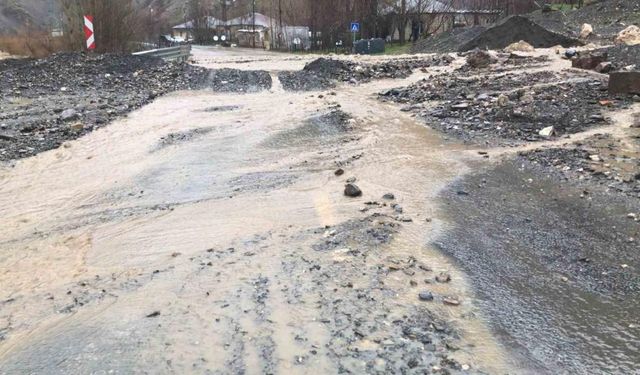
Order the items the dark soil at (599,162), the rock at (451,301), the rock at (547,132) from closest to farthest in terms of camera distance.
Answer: the rock at (451,301) → the dark soil at (599,162) → the rock at (547,132)

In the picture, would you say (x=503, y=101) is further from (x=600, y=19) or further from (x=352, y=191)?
(x=600, y=19)

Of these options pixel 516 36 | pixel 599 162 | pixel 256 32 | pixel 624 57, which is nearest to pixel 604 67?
pixel 624 57

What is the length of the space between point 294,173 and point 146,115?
494cm

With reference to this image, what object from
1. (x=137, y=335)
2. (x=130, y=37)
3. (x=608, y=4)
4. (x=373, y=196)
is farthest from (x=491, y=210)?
(x=608, y=4)

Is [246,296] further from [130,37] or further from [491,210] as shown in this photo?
[130,37]

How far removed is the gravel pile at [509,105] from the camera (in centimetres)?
889

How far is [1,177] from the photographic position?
273 inches

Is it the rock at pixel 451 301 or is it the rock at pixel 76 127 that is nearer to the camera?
the rock at pixel 451 301

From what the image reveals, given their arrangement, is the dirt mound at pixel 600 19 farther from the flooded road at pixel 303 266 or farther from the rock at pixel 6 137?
the rock at pixel 6 137

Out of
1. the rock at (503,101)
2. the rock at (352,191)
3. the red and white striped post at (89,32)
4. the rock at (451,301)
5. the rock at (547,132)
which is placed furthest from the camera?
the red and white striped post at (89,32)

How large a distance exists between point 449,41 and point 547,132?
2180cm

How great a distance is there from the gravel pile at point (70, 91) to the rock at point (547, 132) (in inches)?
275

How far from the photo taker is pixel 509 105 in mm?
10000

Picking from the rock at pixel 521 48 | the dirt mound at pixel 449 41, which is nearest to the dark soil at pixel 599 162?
the rock at pixel 521 48
